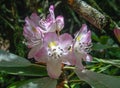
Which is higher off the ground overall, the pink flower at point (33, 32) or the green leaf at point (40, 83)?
the pink flower at point (33, 32)

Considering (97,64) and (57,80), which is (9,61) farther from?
(97,64)

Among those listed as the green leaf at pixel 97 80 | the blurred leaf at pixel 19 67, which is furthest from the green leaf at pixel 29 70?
the green leaf at pixel 97 80

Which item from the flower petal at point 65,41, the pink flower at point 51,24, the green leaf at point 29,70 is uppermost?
the pink flower at point 51,24

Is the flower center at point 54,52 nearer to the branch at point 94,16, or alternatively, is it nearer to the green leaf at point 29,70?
the green leaf at point 29,70

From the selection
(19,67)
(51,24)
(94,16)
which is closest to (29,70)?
(19,67)

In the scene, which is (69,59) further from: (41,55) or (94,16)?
(94,16)

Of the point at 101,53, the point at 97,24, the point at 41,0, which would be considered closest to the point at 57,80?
the point at 97,24

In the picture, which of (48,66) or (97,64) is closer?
(48,66)
